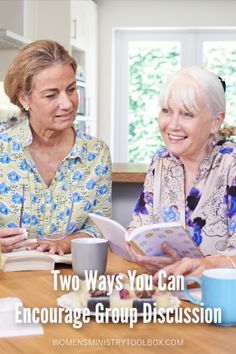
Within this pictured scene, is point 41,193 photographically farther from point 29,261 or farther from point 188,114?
point 188,114

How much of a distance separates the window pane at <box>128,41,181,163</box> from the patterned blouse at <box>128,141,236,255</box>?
16.2ft

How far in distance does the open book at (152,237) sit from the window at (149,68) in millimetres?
5304

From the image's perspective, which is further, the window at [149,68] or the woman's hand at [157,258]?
the window at [149,68]

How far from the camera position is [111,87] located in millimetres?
6555

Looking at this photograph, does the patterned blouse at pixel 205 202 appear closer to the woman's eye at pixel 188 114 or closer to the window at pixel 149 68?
the woman's eye at pixel 188 114

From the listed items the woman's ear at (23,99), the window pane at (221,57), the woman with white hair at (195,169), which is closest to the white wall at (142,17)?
the window pane at (221,57)

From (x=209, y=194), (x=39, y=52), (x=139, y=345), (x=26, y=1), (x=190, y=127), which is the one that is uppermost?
(x=26, y=1)

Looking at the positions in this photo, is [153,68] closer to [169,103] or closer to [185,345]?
[169,103]

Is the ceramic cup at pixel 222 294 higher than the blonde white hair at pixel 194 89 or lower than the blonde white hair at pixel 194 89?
lower

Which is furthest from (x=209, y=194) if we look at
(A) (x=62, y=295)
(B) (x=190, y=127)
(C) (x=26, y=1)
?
(C) (x=26, y=1)

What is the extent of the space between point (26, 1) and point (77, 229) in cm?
330

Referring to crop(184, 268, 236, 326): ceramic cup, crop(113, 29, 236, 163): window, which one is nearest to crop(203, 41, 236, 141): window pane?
crop(113, 29, 236, 163): window

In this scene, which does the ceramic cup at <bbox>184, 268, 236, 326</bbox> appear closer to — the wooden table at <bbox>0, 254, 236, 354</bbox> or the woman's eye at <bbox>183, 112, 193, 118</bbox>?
the wooden table at <bbox>0, 254, 236, 354</bbox>

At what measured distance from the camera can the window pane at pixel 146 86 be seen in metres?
6.73
